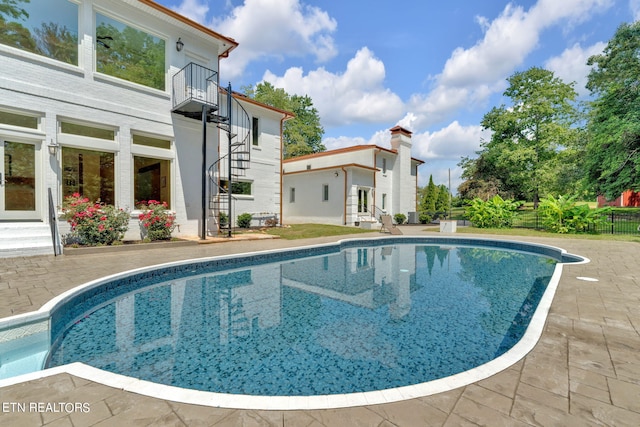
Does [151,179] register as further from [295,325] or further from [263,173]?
[295,325]

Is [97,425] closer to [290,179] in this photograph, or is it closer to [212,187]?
[212,187]

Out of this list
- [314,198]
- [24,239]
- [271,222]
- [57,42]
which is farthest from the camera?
[314,198]

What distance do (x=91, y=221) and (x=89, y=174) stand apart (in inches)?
79.3

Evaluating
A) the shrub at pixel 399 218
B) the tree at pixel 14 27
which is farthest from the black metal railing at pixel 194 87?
the shrub at pixel 399 218

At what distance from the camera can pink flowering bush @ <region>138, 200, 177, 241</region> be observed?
31.3ft

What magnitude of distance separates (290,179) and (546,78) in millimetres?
22599

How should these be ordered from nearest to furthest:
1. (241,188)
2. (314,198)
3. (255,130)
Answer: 1. (241,188)
2. (255,130)
3. (314,198)

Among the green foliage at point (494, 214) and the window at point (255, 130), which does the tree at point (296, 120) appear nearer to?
the window at point (255, 130)

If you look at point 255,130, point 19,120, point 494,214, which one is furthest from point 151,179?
point 494,214

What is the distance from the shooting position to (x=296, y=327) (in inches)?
161

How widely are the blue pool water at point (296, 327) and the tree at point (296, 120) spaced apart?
27430 millimetres

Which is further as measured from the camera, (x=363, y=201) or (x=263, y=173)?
(x=363, y=201)

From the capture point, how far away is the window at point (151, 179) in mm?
10273

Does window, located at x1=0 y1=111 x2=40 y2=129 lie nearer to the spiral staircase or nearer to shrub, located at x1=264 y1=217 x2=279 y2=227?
the spiral staircase
